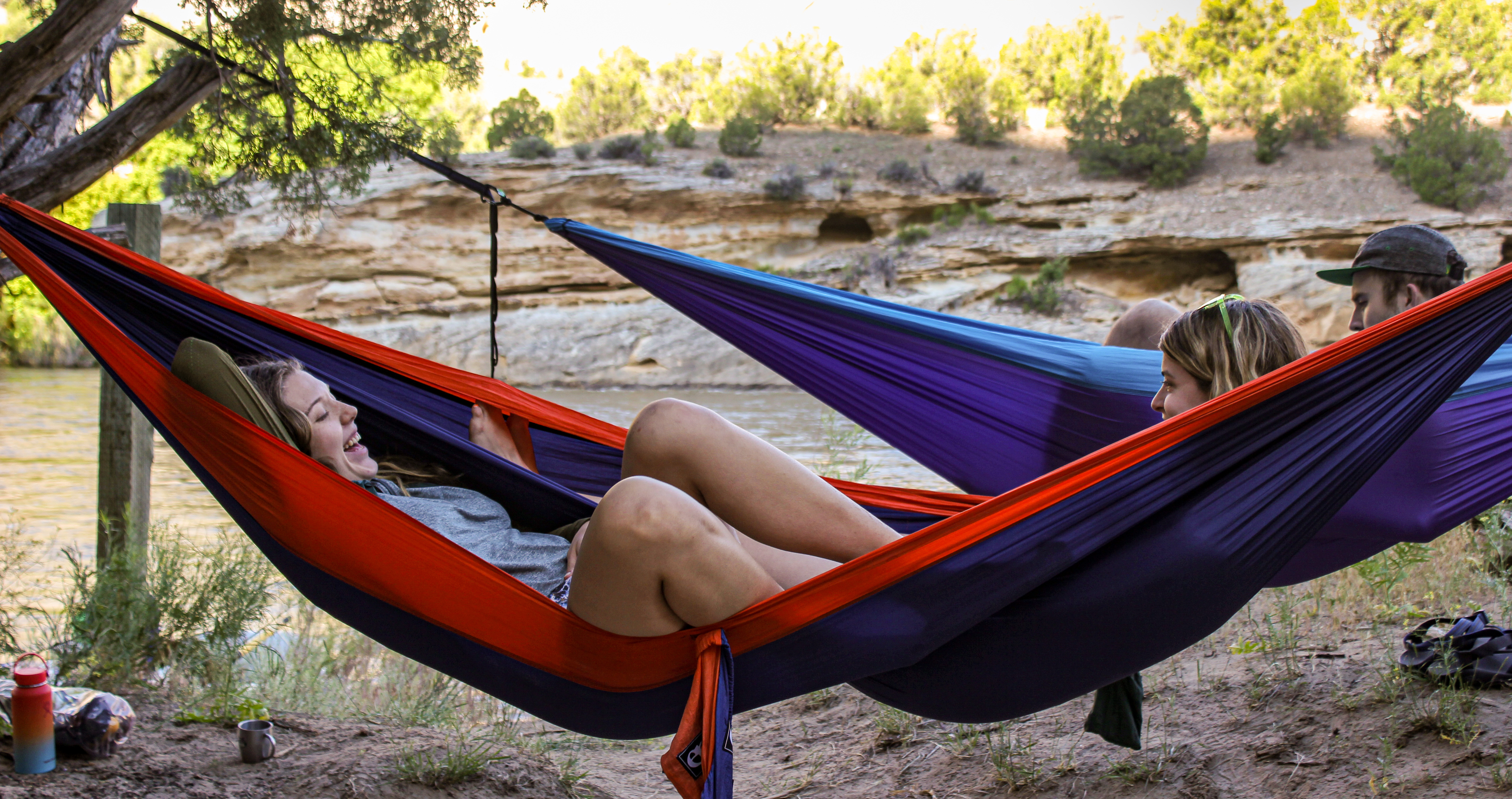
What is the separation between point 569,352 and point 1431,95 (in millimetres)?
13307

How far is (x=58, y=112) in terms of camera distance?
1676mm

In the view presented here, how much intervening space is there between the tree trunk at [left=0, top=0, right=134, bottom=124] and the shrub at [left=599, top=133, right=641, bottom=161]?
12160mm

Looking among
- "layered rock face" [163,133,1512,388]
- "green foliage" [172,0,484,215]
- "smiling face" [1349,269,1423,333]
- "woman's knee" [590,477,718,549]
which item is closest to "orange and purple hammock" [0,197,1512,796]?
"woman's knee" [590,477,718,549]

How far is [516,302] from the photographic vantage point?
12406 mm

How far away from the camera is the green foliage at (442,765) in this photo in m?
1.43

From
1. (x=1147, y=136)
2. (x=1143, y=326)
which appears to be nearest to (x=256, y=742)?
(x=1143, y=326)

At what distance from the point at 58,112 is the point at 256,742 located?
1181 mm

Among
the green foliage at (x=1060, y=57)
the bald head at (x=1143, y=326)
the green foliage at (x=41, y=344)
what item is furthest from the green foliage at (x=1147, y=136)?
the green foliage at (x=41, y=344)

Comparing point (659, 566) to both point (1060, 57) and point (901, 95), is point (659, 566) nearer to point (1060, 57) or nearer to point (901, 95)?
point (901, 95)

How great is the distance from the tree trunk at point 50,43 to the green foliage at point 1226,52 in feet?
53.8

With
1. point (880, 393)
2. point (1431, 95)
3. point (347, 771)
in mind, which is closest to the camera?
point (347, 771)

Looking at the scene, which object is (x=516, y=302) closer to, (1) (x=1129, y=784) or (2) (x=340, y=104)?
(2) (x=340, y=104)

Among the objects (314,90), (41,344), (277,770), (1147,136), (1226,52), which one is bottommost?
(41,344)

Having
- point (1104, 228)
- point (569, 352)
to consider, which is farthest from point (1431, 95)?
point (569, 352)
